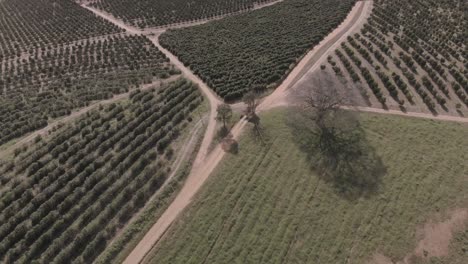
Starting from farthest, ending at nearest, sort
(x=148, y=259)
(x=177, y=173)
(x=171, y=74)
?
1. (x=171, y=74)
2. (x=177, y=173)
3. (x=148, y=259)

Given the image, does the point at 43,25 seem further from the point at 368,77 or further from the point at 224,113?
the point at 368,77

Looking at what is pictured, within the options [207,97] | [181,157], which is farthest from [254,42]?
[181,157]

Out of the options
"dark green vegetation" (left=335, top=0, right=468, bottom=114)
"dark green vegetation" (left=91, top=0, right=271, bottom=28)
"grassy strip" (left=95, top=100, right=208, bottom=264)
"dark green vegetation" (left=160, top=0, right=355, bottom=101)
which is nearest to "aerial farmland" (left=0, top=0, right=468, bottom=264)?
"grassy strip" (left=95, top=100, right=208, bottom=264)

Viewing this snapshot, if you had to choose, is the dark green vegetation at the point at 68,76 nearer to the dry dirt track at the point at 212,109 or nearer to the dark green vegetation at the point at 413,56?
the dry dirt track at the point at 212,109

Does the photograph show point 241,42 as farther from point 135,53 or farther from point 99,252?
point 99,252

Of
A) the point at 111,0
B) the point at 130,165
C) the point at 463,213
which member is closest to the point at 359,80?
the point at 463,213

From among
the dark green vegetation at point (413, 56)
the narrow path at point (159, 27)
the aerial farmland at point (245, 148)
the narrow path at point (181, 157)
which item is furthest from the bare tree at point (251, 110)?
the narrow path at point (159, 27)

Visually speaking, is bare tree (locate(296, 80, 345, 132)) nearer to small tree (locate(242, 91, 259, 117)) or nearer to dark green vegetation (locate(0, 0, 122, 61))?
small tree (locate(242, 91, 259, 117))
